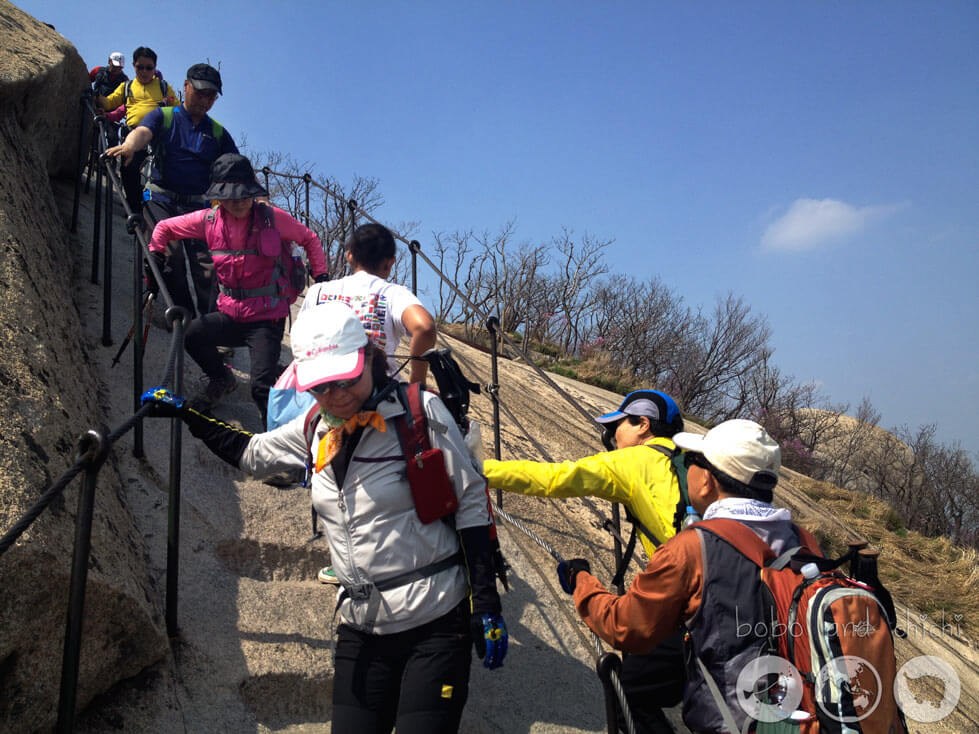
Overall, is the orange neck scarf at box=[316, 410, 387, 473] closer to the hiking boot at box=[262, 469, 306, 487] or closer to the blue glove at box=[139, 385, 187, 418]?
the hiking boot at box=[262, 469, 306, 487]

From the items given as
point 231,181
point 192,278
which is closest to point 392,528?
point 231,181

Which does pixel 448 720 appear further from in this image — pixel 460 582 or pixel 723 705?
pixel 723 705

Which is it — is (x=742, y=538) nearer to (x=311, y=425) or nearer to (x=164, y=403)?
(x=311, y=425)

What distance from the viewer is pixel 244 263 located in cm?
445

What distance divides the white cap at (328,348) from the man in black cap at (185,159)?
3273 millimetres

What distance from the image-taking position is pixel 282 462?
2.77 metres

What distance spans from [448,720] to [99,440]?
51.4 inches

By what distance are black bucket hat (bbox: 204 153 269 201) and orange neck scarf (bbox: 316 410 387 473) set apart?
244 centimetres

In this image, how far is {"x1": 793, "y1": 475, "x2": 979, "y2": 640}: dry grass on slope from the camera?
7605 mm

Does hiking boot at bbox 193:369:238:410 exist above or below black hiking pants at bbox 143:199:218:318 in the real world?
below

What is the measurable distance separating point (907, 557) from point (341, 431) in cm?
899

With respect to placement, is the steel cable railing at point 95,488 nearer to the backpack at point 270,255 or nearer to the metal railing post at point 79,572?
the metal railing post at point 79,572

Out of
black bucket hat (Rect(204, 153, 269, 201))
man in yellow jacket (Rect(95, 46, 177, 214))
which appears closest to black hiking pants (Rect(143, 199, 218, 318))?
black bucket hat (Rect(204, 153, 269, 201))

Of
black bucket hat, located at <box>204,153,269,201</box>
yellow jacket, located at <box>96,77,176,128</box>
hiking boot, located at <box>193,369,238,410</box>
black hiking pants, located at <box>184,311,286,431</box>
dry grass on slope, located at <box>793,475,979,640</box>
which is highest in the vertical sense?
yellow jacket, located at <box>96,77,176,128</box>
